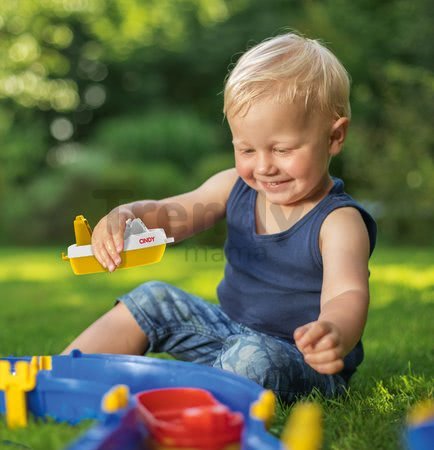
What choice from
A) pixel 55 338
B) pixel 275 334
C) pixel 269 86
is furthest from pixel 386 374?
pixel 55 338

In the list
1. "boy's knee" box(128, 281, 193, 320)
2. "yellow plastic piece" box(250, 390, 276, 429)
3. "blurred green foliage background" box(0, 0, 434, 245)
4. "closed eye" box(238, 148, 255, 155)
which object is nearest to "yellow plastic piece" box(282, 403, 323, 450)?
"yellow plastic piece" box(250, 390, 276, 429)

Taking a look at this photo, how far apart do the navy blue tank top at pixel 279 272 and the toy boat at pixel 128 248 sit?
0.31 m

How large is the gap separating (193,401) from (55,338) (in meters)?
1.39

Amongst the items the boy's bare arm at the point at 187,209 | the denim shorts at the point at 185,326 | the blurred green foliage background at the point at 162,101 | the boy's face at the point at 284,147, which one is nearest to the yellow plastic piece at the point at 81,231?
the boy's bare arm at the point at 187,209

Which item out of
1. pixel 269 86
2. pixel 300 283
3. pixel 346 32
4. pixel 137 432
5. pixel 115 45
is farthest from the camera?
pixel 115 45

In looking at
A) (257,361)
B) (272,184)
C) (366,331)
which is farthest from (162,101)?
(257,361)

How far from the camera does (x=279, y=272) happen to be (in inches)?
69.2

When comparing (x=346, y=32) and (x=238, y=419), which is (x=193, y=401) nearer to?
(x=238, y=419)

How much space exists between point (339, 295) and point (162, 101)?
1100 centimetres

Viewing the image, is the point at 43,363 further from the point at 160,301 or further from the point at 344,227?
the point at 344,227

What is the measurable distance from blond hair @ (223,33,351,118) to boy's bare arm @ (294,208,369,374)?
0.84ft

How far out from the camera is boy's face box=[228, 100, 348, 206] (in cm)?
156

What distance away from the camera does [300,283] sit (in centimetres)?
172

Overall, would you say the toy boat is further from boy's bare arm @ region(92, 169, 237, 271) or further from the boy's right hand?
boy's bare arm @ region(92, 169, 237, 271)
